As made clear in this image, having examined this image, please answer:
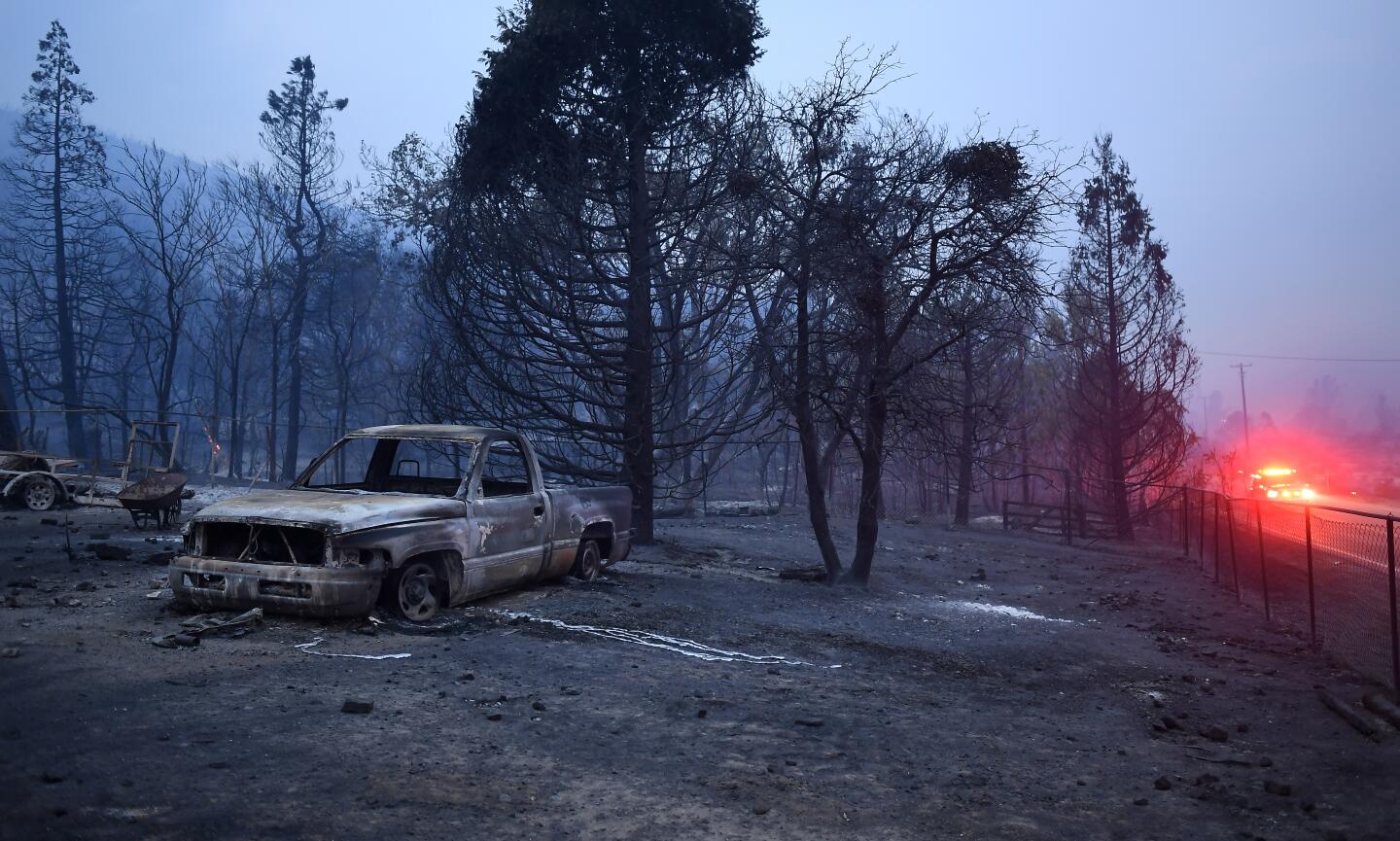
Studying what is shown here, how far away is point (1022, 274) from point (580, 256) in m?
7.44

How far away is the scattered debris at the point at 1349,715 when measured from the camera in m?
7.07

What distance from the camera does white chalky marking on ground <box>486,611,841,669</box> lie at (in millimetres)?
8492

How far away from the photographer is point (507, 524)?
384 inches

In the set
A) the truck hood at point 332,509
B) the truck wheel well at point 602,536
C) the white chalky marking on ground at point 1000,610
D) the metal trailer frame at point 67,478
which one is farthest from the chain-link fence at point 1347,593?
the metal trailer frame at point 67,478

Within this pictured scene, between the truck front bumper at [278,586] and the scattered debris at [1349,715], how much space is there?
7467mm

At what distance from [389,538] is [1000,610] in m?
8.85

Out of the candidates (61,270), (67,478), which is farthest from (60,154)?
(67,478)

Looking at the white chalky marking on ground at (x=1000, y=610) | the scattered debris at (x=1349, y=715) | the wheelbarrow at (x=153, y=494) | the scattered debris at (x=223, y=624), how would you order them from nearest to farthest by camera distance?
the scattered debris at (x=1349, y=715) < the scattered debris at (x=223, y=624) < the white chalky marking on ground at (x=1000, y=610) < the wheelbarrow at (x=153, y=494)

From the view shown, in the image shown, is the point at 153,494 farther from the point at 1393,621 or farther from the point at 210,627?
the point at 1393,621

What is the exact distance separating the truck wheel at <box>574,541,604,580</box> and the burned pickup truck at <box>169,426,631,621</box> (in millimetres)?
288

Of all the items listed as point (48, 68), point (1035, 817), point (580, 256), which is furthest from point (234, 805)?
point (48, 68)

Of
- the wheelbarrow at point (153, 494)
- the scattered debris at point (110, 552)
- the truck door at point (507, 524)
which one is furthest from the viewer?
the wheelbarrow at point (153, 494)

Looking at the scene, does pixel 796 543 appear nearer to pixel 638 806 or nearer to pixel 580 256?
pixel 580 256

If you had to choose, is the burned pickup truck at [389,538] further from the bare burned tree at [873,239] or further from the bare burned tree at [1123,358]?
the bare burned tree at [1123,358]
